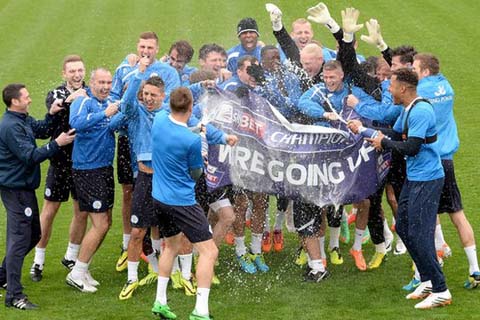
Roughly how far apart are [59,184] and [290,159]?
2.42 metres

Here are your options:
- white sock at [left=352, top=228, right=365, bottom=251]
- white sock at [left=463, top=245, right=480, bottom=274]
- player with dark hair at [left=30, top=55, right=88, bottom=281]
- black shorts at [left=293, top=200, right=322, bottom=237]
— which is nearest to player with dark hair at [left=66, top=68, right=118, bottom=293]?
player with dark hair at [left=30, top=55, right=88, bottom=281]

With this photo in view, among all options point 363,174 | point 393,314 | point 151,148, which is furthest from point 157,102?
point 393,314

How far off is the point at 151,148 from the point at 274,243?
8.29ft

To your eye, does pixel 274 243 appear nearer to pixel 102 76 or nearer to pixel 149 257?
pixel 149 257

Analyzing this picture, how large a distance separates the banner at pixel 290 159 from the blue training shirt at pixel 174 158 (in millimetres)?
1286

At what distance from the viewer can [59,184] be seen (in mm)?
9703

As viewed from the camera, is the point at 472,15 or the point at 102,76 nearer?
the point at 102,76

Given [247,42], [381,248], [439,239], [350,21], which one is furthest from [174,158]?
[247,42]

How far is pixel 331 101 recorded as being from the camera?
31.0 ft

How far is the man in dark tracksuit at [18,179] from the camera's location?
869cm

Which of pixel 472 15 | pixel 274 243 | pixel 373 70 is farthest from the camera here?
pixel 472 15

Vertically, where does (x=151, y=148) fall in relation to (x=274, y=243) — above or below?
above

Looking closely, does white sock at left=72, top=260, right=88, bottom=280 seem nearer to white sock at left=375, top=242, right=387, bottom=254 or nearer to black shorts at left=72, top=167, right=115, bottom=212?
black shorts at left=72, top=167, right=115, bottom=212

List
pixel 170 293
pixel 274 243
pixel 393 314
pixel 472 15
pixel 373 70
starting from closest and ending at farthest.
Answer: pixel 393 314 < pixel 170 293 < pixel 373 70 < pixel 274 243 < pixel 472 15
